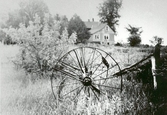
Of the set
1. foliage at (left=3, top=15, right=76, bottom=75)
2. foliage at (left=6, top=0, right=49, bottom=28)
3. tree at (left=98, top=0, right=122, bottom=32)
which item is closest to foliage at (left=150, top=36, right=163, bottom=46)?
tree at (left=98, top=0, right=122, bottom=32)

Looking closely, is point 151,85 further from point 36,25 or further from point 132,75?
point 36,25

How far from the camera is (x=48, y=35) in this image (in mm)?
3426

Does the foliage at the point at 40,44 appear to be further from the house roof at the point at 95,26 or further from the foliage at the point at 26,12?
the house roof at the point at 95,26

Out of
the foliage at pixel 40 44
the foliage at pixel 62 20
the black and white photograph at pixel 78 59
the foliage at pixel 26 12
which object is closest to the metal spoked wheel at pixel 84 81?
the black and white photograph at pixel 78 59

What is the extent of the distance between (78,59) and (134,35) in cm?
117

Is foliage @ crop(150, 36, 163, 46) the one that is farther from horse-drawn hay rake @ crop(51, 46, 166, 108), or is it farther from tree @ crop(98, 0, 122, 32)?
tree @ crop(98, 0, 122, 32)

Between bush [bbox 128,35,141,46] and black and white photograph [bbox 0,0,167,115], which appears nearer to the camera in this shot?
black and white photograph [bbox 0,0,167,115]

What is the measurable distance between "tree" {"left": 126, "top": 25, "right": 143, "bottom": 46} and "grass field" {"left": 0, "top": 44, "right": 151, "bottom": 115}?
20cm

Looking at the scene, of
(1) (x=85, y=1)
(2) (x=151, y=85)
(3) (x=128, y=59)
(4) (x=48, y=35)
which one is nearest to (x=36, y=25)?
(4) (x=48, y=35)

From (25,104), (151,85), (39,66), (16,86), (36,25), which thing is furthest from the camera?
(39,66)

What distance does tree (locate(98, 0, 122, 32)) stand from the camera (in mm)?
3189

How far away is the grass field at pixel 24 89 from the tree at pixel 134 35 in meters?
0.20

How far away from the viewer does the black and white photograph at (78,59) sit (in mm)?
2463

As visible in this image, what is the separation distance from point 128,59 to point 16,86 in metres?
2.02
